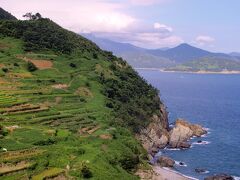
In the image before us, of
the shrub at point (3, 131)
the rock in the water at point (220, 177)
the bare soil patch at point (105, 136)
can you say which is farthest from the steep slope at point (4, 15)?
the rock in the water at point (220, 177)

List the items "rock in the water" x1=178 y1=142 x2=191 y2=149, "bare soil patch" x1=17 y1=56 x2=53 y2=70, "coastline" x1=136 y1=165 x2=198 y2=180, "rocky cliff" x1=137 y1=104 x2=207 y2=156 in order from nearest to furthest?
"coastline" x1=136 y1=165 x2=198 y2=180 → "rocky cliff" x1=137 y1=104 x2=207 y2=156 → "rock in the water" x1=178 y1=142 x2=191 y2=149 → "bare soil patch" x1=17 y1=56 x2=53 y2=70

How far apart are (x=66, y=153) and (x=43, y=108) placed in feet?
67.7

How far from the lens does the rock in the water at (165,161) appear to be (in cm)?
8756

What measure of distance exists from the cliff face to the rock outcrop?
1.58 m

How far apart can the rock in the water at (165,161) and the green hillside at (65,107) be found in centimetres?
843

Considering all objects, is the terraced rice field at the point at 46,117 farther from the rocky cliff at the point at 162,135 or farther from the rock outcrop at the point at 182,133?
the rock outcrop at the point at 182,133

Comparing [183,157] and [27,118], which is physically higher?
[27,118]

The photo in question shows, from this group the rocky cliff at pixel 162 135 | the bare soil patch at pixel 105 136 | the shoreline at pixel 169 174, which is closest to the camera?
the bare soil patch at pixel 105 136

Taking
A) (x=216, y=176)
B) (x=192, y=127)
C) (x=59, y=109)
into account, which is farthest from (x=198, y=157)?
(x=59, y=109)

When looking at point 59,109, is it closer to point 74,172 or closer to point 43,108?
point 43,108

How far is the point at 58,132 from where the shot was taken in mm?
69750

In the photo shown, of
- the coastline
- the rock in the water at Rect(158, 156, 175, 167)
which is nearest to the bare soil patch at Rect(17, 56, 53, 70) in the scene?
Result: the rock in the water at Rect(158, 156, 175, 167)

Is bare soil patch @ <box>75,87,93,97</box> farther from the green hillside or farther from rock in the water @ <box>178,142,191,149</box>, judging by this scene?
rock in the water @ <box>178,142,191,149</box>

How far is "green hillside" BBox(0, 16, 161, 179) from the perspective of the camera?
5906 centimetres
